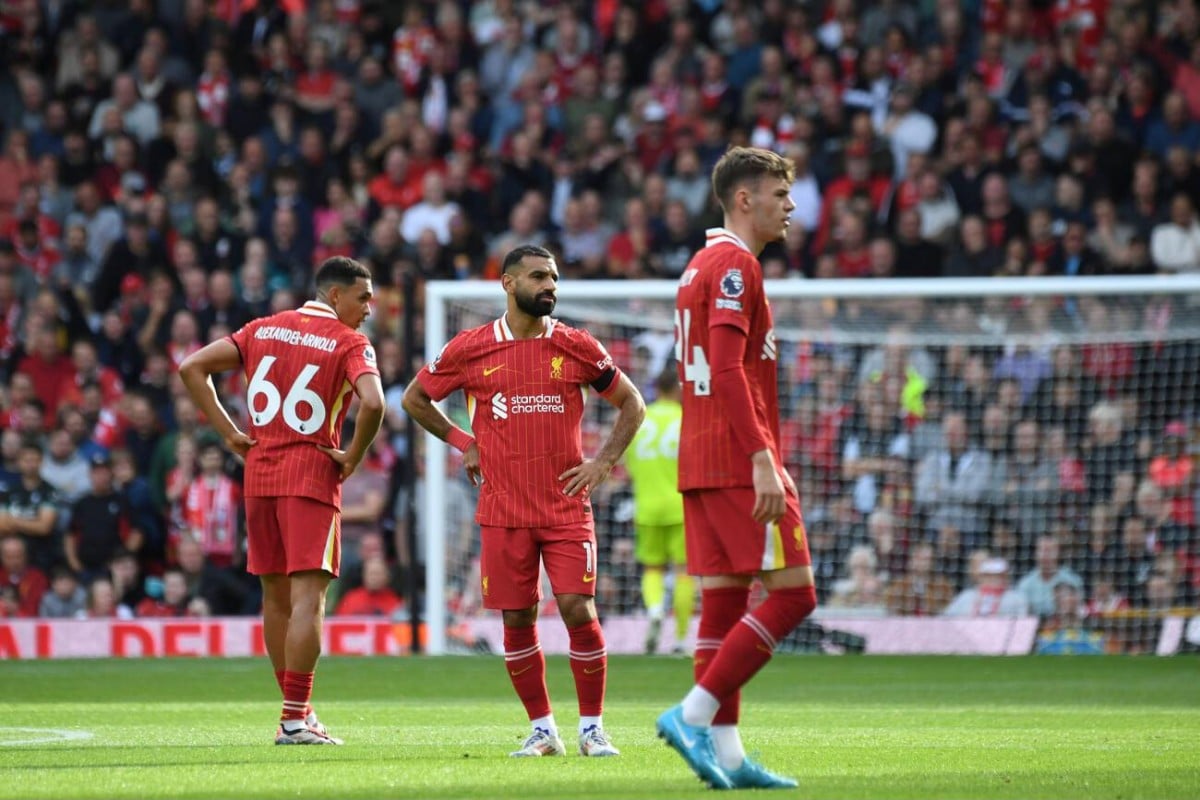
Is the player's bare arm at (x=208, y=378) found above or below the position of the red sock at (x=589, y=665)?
above

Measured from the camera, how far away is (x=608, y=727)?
9.55 meters

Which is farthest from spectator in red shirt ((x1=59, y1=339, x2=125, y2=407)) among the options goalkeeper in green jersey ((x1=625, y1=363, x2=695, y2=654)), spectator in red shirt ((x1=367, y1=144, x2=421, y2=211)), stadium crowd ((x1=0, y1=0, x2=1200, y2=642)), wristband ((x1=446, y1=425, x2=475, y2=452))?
wristband ((x1=446, y1=425, x2=475, y2=452))

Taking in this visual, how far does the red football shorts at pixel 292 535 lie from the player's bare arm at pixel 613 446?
4.15 ft

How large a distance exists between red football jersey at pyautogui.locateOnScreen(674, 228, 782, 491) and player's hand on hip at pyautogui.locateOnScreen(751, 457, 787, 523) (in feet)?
0.52

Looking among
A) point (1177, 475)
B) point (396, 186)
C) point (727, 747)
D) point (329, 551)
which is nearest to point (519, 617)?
point (329, 551)

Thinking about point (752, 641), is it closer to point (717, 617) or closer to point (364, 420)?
point (717, 617)

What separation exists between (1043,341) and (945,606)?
2.44 metres

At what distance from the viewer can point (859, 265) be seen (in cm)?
1819

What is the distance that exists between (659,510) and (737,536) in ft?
29.6

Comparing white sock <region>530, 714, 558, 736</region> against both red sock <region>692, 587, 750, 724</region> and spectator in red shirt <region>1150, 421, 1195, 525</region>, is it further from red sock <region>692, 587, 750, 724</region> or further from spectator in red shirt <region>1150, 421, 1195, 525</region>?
spectator in red shirt <region>1150, 421, 1195, 525</region>

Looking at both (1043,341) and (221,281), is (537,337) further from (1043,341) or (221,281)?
(221,281)

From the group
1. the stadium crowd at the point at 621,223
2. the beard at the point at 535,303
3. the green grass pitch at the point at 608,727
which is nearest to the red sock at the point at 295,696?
the green grass pitch at the point at 608,727

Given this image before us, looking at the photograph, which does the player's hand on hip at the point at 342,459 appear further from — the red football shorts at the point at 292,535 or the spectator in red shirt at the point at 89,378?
the spectator in red shirt at the point at 89,378

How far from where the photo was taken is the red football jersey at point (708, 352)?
6703 millimetres
